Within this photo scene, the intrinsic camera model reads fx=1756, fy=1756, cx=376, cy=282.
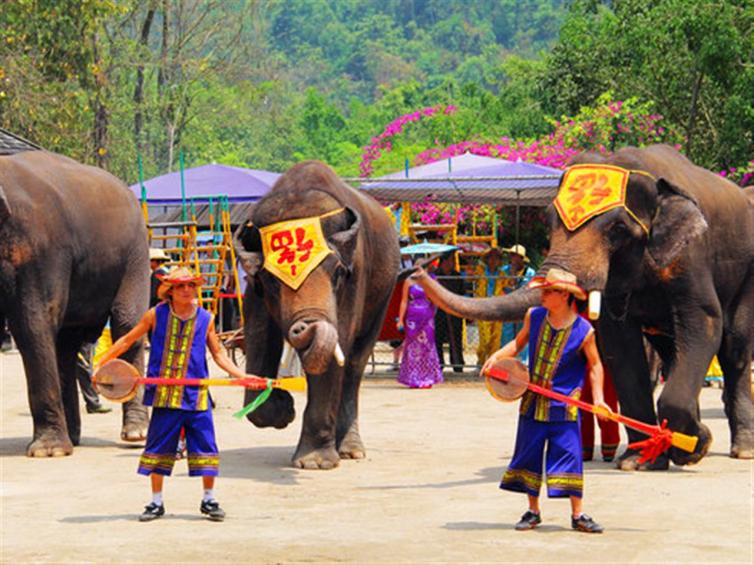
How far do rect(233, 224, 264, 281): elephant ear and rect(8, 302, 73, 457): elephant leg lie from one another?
70.5 inches

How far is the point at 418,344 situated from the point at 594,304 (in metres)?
10.2

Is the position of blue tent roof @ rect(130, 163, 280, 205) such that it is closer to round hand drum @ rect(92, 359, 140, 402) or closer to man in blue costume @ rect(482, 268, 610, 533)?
round hand drum @ rect(92, 359, 140, 402)

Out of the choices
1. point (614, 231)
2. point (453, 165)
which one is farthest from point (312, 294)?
point (453, 165)

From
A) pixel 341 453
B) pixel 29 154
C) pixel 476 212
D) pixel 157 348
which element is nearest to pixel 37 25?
pixel 476 212

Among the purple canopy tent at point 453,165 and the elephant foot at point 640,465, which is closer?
the elephant foot at point 640,465

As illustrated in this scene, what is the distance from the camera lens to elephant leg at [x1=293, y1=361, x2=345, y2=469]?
12.5 metres

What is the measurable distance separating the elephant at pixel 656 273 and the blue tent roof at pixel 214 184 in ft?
42.2

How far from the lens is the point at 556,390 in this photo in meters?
9.69

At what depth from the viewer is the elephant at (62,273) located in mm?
13391

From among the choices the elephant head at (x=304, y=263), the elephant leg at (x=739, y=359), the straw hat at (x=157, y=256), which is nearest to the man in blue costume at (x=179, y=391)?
the elephant head at (x=304, y=263)

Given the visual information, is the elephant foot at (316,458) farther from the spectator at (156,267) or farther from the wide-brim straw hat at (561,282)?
the spectator at (156,267)

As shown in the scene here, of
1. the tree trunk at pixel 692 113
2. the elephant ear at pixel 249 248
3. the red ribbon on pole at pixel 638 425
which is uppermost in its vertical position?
the tree trunk at pixel 692 113

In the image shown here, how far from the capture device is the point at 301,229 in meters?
12.5

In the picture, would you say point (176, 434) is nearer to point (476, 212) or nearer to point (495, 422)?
point (495, 422)
